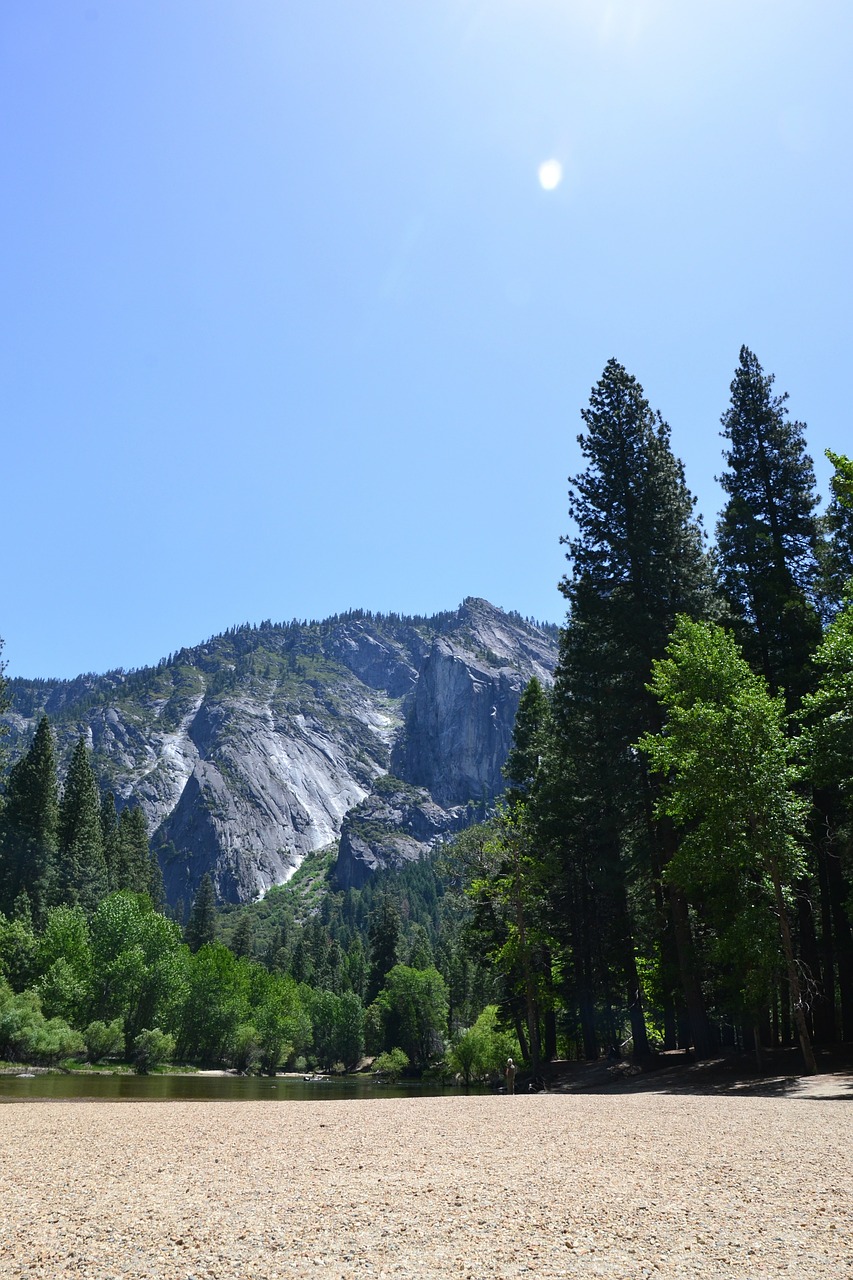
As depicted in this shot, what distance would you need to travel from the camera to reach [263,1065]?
232 feet

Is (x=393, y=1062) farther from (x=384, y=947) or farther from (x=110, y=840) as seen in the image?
(x=110, y=840)

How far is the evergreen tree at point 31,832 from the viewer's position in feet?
187

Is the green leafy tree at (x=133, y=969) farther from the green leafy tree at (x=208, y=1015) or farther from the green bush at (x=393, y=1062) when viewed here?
the green bush at (x=393, y=1062)

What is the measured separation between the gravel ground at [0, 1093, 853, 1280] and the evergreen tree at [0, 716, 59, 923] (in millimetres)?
51379

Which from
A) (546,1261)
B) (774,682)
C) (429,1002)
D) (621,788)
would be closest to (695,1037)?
(621,788)

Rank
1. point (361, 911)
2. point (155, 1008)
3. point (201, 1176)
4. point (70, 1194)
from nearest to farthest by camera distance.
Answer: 1. point (70, 1194)
2. point (201, 1176)
3. point (155, 1008)
4. point (361, 911)

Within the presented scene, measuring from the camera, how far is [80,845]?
6506cm

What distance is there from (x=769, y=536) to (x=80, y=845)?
5970 centimetres

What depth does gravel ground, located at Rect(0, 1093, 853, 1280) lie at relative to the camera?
559 cm

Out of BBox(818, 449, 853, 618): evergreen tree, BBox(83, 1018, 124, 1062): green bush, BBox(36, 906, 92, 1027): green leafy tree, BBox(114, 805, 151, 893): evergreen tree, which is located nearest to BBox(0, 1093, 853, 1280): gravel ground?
BBox(818, 449, 853, 618): evergreen tree

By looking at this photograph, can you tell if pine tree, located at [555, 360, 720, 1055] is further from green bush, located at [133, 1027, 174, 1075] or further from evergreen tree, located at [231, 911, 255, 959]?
evergreen tree, located at [231, 911, 255, 959]

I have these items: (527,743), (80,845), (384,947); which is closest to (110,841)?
(80,845)

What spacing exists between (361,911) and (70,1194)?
19106 cm

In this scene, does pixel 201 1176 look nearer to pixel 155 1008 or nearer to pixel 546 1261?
pixel 546 1261
